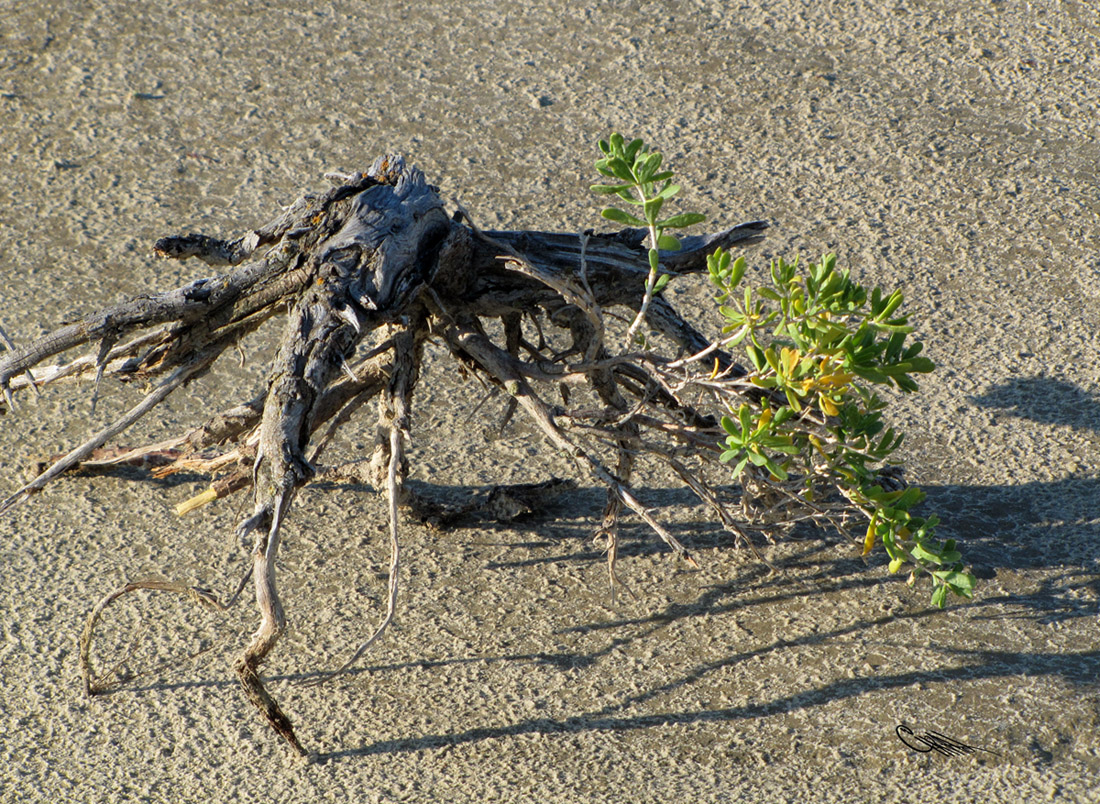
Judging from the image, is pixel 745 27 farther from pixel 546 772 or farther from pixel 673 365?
pixel 546 772

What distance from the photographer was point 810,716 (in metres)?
2.27

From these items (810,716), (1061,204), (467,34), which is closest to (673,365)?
(810,716)

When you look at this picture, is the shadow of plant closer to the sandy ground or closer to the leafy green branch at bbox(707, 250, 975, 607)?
the sandy ground

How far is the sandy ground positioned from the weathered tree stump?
0.77 ft

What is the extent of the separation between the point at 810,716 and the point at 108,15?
422 cm

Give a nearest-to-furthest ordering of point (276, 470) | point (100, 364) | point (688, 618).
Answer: point (276, 470), point (100, 364), point (688, 618)

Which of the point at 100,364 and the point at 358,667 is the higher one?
the point at 100,364
